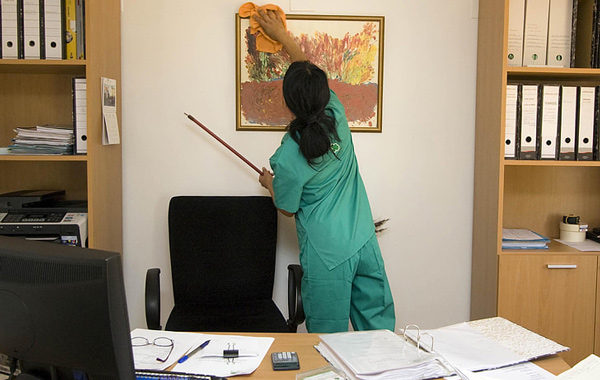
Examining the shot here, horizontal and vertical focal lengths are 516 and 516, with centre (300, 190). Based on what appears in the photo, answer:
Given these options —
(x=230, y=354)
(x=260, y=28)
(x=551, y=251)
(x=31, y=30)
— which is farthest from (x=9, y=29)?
(x=551, y=251)

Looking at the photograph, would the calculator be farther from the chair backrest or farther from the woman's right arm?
the woman's right arm

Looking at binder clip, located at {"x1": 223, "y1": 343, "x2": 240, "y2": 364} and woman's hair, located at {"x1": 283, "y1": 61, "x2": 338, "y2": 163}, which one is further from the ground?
woman's hair, located at {"x1": 283, "y1": 61, "x2": 338, "y2": 163}

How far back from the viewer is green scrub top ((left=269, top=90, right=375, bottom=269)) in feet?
6.65

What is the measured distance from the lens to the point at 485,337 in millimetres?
1428

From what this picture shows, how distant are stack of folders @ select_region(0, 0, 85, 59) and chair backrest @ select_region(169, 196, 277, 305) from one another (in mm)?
820

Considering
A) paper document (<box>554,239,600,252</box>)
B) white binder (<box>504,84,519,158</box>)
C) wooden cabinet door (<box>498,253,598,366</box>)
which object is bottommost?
wooden cabinet door (<box>498,253,598,366</box>)

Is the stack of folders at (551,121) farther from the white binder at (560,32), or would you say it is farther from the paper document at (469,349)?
the paper document at (469,349)

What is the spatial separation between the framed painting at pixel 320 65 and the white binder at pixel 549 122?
0.76 m

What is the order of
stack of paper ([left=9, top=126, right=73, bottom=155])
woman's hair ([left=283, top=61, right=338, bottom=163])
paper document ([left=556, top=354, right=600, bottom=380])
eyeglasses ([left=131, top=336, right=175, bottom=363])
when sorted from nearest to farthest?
paper document ([left=556, top=354, right=600, bottom=380])
eyeglasses ([left=131, top=336, right=175, bottom=363])
woman's hair ([left=283, top=61, right=338, bottom=163])
stack of paper ([left=9, top=126, right=73, bottom=155])

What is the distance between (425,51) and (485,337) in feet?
5.34

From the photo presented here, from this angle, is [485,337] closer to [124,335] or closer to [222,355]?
[222,355]

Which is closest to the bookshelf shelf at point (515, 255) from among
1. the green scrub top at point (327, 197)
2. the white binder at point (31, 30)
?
the green scrub top at point (327, 197)

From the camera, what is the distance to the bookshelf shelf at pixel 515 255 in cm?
232

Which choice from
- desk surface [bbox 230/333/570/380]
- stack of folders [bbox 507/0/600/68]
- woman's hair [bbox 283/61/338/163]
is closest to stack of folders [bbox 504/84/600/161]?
stack of folders [bbox 507/0/600/68]
